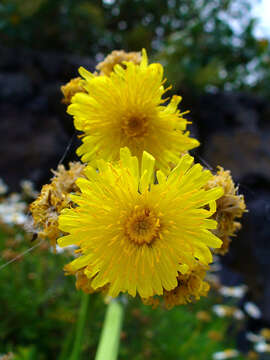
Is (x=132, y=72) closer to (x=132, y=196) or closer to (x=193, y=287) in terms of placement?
(x=132, y=196)

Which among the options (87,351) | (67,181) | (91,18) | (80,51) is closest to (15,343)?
(87,351)

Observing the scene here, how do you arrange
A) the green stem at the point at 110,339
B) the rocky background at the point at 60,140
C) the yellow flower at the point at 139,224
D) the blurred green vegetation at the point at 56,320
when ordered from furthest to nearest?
the rocky background at the point at 60,140, the blurred green vegetation at the point at 56,320, the green stem at the point at 110,339, the yellow flower at the point at 139,224

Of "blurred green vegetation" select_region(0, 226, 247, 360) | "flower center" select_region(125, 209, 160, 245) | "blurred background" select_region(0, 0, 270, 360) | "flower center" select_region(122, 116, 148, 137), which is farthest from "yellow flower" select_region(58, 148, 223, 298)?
"blurred background" select_region(0, 0, 270, 360)

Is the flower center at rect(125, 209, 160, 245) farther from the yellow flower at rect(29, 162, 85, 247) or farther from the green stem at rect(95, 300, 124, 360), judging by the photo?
the green stem at rect(95, 300, 124, 360)

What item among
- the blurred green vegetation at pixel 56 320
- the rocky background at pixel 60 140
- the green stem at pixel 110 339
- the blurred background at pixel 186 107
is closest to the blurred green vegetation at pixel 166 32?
the blurred background at pixel 186 107

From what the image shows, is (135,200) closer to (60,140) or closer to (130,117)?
(130,117)

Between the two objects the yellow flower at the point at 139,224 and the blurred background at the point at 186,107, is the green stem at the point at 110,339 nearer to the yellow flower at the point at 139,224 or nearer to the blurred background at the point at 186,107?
the yellow flower at the point at 139,224
